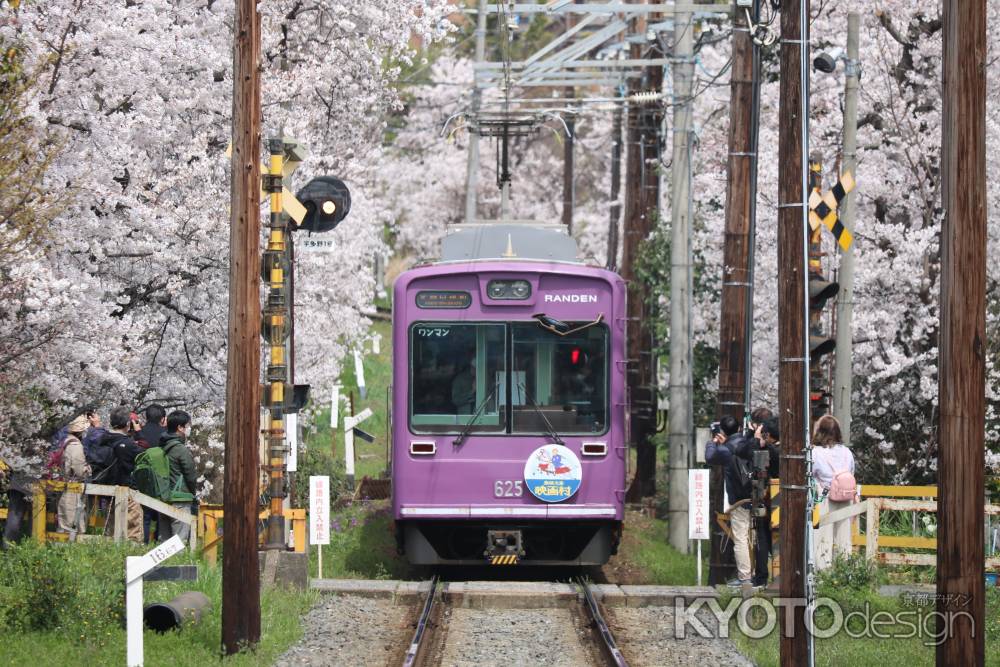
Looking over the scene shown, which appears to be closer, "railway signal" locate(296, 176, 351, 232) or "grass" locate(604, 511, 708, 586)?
"railway signal" locate(296, 176, 351, 232)

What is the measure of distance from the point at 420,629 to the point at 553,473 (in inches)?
120

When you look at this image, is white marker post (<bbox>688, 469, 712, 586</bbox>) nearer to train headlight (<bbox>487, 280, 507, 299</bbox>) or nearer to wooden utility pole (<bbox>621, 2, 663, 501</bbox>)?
train headlight (<bbox>487, 280, 507, 299</bbox>)

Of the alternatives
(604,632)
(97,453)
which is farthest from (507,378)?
(97,453)

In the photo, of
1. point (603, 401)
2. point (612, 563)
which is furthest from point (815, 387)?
point (612, 563)

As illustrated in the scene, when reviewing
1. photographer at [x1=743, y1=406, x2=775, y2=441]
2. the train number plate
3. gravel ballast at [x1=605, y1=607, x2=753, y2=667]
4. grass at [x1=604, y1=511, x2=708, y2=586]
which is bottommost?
grass at [x1=604, y1=511, x2=708, y2=586]

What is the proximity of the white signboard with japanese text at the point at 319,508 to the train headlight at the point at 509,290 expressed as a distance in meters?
2.49

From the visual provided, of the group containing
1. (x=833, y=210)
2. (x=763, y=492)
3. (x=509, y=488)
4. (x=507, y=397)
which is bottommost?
(x=509, y=488)

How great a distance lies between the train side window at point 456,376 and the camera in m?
15.0

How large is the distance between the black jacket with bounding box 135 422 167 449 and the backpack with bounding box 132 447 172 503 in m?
0.65

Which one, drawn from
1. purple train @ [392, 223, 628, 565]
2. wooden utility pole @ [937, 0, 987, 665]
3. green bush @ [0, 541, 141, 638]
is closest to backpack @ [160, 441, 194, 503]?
green bush @ [0, 541, 141, 638]

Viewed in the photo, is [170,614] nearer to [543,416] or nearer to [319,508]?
[319,508]

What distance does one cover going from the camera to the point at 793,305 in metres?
10.6

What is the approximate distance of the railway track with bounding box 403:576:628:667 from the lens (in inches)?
455

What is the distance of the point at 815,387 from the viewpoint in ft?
46.0
